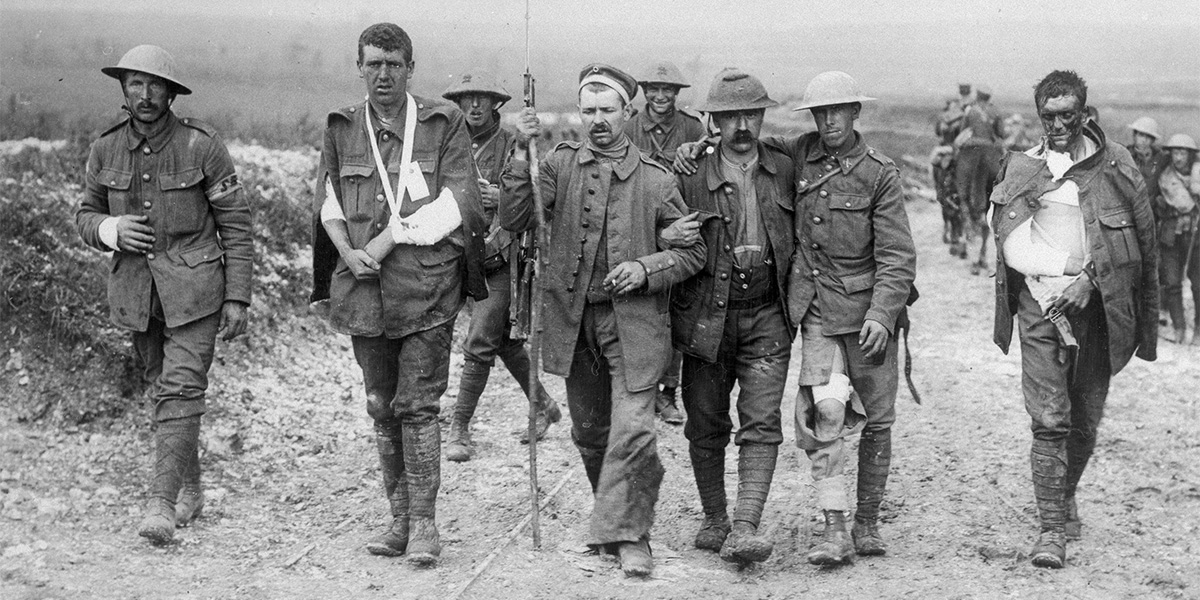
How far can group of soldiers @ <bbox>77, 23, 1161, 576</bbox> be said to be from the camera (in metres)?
4.92

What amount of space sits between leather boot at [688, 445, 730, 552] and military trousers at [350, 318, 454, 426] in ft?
3.81

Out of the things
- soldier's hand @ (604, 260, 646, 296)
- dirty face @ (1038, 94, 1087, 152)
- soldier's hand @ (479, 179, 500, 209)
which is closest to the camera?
soldier's hand @ (604, 260, 646, 296)

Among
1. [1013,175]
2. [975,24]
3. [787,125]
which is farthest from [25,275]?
[975,24]

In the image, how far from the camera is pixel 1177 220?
10039 millimetres

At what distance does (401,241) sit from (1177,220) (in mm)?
7666

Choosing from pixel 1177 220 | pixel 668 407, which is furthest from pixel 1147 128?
pixel 668 407

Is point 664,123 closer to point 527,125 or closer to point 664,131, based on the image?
point 664,131

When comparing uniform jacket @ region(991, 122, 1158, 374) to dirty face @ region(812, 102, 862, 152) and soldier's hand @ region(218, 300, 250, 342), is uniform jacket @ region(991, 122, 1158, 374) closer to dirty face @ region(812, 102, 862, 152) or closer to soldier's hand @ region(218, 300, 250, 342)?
dirty face @ region(812, 102, 862, 152)

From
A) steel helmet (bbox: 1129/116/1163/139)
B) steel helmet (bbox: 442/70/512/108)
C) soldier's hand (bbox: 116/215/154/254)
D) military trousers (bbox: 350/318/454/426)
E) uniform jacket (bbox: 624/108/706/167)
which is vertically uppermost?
steel helmet (bbox: 442/70/512/108)

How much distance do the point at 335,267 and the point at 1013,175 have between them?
117 inches

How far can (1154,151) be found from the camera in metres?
10.2

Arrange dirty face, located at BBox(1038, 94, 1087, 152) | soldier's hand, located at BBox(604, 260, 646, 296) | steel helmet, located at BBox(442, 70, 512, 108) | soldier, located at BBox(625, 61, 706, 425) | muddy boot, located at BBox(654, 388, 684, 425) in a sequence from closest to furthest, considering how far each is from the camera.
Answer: soldier's hand, located at BBox(604, 260, 646, 296), dirty face, located at BBox(1038, 94, 1087, 152), steel helmet, located at BBox(442, 70, 512, 108), muddy boot, located at BBox(654, 388, 684, 425), soldier, located at BBox(625, 61, 706, 425)

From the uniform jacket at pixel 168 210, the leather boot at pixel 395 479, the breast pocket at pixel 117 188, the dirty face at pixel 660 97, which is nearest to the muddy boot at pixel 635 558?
the leather boot at pixel 395 479

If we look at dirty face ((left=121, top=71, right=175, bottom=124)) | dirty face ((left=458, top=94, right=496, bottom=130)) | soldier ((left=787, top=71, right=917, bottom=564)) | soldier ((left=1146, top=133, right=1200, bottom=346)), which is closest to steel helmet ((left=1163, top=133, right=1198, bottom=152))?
soldier ((left=1146, top=133, right=1200, bottom=346))
